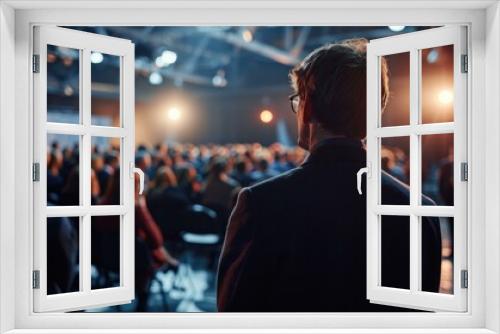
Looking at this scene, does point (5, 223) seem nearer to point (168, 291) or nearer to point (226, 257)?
point (226, 257)

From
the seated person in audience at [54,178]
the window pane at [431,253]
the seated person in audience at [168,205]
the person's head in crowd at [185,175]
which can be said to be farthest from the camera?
the person's head in crowd at [185,175]

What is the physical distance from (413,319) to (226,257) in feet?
4.38

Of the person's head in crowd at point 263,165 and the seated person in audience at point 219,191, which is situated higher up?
the person's head in crowd at point 263,165

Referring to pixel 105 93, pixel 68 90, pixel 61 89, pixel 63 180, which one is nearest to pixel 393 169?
pixel 63 180

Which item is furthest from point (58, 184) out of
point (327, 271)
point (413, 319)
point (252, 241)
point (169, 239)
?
point (413, 319)

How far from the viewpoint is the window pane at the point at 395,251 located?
3.07m

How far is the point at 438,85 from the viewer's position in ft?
27.2

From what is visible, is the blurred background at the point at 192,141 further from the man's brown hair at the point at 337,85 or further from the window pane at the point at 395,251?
the window pane at the point at 395,251

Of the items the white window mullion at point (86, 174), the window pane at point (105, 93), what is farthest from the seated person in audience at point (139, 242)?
the window pane at point (105, 93)

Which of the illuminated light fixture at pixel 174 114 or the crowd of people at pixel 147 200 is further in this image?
the illuminated light fixture at pixel 174 114

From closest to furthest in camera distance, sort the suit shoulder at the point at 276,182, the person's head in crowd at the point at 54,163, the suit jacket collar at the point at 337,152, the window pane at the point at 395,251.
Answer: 1. the window pane at the point at 395,251
2. the suit jacket collar at the point at 337,152
3. the suit shoulder at the point at 276,182
4. the person's head in crowd at the point at 54,163

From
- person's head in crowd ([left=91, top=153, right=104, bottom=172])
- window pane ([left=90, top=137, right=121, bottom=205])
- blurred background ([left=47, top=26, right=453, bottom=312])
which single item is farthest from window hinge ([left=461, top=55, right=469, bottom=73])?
person's head in crowd ([left=91, top=153, right=104, bottom=172])

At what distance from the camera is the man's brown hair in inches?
140

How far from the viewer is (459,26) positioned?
2543 millimetres
